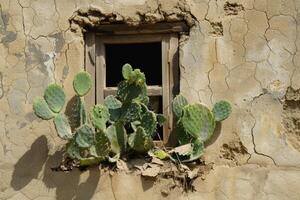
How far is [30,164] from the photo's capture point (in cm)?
511

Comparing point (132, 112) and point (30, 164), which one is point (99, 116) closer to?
point (132, 112)

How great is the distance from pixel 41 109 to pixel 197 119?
105 cm

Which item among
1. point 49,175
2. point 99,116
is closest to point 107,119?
point 99,116

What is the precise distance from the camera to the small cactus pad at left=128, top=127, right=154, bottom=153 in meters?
4.86

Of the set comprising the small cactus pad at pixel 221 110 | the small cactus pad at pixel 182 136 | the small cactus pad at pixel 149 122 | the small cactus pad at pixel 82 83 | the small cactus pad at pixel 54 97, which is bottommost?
the small cactus pad at pixel 182 136

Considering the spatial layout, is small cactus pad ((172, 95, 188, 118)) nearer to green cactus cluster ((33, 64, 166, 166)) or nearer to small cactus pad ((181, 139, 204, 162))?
green cactus cluster ((33, 64, 166, 166))

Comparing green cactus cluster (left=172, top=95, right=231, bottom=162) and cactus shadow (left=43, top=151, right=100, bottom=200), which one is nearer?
green cactus cluster (left=172, top=95, right=231, bottom=162)

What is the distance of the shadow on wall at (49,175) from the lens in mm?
5004

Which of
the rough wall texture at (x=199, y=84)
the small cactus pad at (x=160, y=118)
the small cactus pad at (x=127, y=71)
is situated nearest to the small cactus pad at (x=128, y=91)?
the small cactus pad at (x=127, y=71)

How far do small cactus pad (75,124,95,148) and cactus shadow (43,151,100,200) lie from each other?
315 mm

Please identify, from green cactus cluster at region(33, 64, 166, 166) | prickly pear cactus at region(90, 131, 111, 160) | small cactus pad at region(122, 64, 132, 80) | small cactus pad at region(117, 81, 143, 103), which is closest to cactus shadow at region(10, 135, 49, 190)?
green cactus cluster at region(33, 64, 166, 166)

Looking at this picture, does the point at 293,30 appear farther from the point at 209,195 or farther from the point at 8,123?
the point at 8,123

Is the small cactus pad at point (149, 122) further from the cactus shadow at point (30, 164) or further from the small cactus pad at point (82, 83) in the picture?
the cactus shadow at point (30, 164)

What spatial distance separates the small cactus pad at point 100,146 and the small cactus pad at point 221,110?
756 mm
